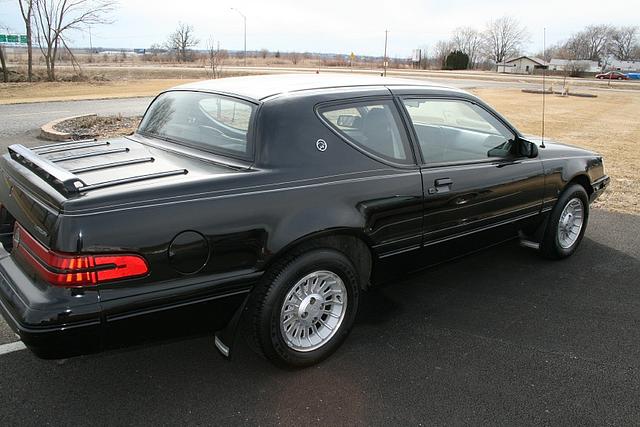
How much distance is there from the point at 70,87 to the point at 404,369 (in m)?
25.5

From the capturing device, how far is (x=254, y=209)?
8.40ft

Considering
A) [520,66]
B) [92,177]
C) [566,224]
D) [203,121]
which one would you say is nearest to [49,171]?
[92,177]

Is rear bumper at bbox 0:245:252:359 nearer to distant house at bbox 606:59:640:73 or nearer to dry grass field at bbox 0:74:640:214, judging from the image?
dry grass field at bbox 0:74:640:214

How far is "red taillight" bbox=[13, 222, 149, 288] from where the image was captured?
7.19ft

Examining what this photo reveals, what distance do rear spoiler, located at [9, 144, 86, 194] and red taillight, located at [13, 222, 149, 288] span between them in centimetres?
30

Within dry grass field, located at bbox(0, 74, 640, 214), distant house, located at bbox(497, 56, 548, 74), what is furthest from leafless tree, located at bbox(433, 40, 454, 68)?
dry grass field, located at bbox(0, 74, 640, 214)

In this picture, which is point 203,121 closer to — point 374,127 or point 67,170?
point 67,170

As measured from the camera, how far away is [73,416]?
251 centimetres

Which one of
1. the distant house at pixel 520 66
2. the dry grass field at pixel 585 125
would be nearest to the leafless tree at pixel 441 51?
the distant house at pixel 520 66

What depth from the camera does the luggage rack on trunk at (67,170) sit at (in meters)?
2.32

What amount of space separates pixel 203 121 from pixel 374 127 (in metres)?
1.11

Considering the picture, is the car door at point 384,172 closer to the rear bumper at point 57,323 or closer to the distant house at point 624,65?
the rear bumper at point 57,323

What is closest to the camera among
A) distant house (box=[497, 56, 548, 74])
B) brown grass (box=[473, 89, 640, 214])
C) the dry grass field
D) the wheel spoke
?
the wheel spoke

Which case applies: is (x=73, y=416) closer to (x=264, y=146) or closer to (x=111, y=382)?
(x=111, y=382)
